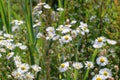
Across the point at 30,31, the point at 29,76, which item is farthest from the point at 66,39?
the point at 30,31

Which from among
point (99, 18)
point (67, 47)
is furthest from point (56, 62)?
point (99, 18)

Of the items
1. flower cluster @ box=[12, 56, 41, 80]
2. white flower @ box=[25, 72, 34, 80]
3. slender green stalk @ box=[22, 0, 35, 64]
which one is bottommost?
white flower @ box=[25, 72, 34, 80]

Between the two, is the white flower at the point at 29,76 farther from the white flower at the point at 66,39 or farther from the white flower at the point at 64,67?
the white flower at the point at 66,39

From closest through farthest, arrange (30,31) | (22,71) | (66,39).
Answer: (22,71) < (66,39) < (30,31)

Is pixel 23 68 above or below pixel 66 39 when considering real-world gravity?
below

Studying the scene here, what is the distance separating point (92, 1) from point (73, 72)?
1.04 m

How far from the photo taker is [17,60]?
2.18 metres

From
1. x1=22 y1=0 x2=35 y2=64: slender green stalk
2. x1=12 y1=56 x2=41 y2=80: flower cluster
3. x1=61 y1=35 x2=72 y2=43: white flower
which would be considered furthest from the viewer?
x1=22 y1=0 x2=35 y2=64: slender green stalk

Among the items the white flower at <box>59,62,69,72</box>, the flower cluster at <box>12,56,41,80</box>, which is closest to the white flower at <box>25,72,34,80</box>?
the flower cluster at <box>12,56,41,80</box>

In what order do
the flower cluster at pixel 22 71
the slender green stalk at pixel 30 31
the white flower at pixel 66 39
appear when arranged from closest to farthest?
the flower cluster at pixel 22 71 < the white flower at pixel 66 39 < the slender green stalk at pixel 30 31

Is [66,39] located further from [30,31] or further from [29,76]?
[30,31]

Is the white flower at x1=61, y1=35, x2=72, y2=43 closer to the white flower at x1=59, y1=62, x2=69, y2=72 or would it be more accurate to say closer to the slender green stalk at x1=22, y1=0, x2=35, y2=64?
the white flower at x1=59, y1=62, x2=69, y2=72

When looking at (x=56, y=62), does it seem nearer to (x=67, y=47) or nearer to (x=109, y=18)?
(x=67, y=47)

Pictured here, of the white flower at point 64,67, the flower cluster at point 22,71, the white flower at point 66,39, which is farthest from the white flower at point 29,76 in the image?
the white flower at point 66,39
